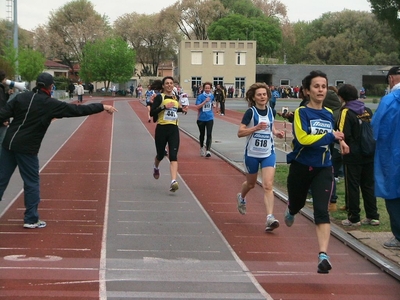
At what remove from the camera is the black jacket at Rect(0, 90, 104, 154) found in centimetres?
901

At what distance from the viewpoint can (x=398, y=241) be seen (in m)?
8.21

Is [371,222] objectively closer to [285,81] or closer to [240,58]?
[240,58]

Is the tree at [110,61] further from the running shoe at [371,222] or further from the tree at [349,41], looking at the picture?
the running shoe at [371,222]

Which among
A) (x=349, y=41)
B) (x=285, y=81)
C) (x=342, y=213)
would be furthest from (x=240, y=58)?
(x=342, y=213)

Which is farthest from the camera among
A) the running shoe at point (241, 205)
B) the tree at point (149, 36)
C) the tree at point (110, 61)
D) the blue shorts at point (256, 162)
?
the tree at point (149, 36)

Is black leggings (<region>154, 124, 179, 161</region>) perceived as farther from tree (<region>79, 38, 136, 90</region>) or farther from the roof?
the roof

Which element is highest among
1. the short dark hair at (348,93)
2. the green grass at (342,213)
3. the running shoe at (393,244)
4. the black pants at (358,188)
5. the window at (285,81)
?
the short dark hair at (348,93)

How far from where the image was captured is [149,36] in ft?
353

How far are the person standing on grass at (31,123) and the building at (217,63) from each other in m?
78.5

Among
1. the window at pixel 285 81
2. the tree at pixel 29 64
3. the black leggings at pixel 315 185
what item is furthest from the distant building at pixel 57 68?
the black leggings at pixel 315 185

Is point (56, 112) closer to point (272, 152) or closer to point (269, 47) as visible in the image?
point (272, 152)

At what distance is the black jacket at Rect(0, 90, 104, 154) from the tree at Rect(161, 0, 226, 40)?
9464cm

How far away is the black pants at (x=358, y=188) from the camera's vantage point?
9.54 meters

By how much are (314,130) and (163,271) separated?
2034 millimetres
